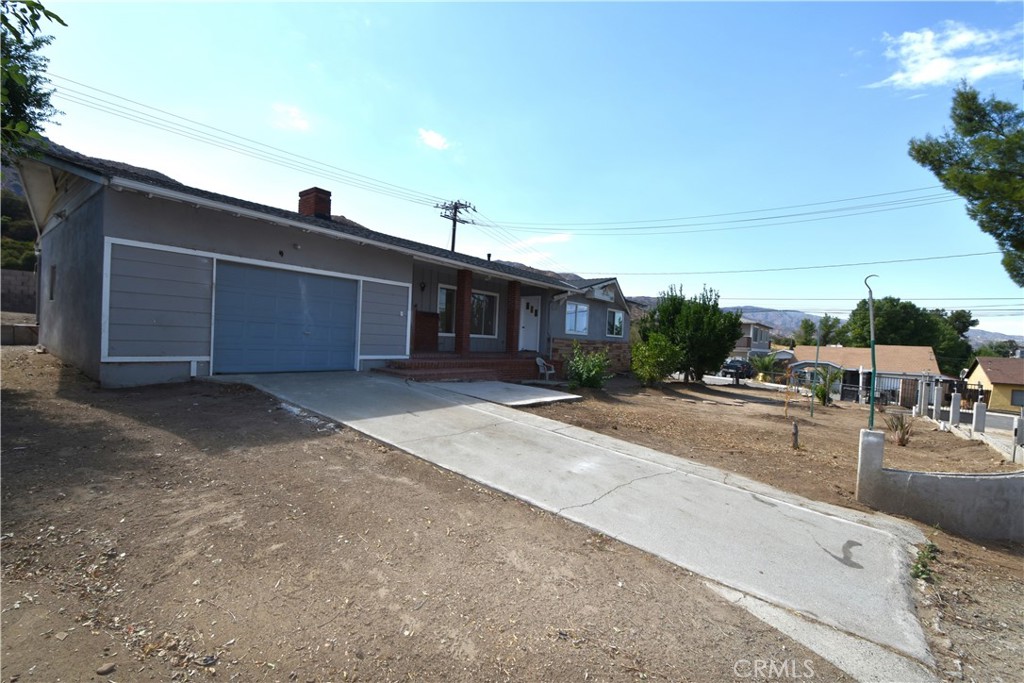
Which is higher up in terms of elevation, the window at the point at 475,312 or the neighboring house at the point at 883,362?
the window at the point at 475,312

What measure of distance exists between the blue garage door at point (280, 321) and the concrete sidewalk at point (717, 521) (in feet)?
7.21

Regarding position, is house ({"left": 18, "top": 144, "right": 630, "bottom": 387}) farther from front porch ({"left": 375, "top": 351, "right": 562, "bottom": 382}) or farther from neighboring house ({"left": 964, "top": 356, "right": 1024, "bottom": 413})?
neighboring house ({"left": 964, "top": 356, "right": 1024, "bottom": 413})

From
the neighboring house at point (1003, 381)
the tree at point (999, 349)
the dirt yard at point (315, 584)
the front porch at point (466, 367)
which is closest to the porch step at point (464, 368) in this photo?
the front porch at point (466, 367)

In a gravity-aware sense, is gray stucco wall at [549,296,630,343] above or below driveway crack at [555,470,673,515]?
above

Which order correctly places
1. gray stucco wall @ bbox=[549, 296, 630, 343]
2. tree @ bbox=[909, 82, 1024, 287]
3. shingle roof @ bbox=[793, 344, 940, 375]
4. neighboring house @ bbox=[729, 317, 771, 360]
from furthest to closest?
neighboring house @ bbox=[729, 317, 771, 360] → shingle roof @ bbox=[793, 344, 940, 375] → gray stucco wall @ bbox=[549, 296, 630, 343] → tree @ bbox=[909, 82, 1024, 287]

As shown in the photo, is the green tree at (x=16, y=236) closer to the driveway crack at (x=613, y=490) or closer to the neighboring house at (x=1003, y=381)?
the driveway crack at (x=613, y=490)

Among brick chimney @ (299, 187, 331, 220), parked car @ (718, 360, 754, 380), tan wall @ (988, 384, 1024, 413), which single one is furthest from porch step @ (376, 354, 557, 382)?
tan wall @ (988, 384, 1024, 413)

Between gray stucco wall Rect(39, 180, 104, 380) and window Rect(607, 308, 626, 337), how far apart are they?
18.5 m

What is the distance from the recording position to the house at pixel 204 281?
7.88 metres

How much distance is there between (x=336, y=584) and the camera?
3.00 metres

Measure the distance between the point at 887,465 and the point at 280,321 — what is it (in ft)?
36.9

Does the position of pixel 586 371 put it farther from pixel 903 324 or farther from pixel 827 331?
pixel 827 331

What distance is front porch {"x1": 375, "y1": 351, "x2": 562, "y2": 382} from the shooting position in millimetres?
11266

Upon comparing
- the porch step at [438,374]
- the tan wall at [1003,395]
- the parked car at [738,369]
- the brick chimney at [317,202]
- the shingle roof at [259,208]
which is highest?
the brick chimney at [317,202]
